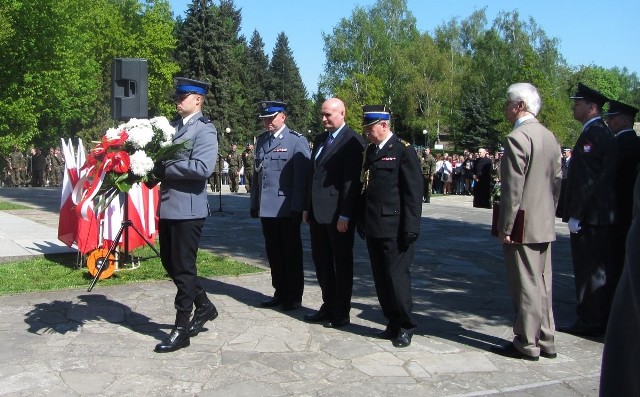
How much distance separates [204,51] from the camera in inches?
2381

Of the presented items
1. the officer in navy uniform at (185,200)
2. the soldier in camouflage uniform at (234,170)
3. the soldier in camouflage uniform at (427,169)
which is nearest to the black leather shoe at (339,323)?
the officer in navy uniform at (185,200)

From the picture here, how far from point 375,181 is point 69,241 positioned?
506cm

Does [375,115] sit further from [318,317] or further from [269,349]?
[269,349]

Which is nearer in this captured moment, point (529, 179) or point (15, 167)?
point (529, 179)

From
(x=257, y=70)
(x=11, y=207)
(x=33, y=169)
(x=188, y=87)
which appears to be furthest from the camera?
(x=257, y=70)

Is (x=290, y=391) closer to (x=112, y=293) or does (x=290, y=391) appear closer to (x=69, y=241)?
(x=112, y=293)

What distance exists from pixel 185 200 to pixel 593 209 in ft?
11.5

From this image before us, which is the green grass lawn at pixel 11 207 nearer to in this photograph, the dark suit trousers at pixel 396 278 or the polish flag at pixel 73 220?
the polish flag at pixel 73 220

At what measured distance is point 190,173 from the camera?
5.61m

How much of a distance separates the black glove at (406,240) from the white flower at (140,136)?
2135 millimetres

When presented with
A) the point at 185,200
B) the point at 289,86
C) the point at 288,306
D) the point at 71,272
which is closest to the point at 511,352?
the point at 288,306

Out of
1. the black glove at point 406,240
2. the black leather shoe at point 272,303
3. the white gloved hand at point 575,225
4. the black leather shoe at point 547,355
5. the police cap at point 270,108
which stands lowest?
the black leather shoe at point 547,355

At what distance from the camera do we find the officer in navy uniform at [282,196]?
7.05 metres

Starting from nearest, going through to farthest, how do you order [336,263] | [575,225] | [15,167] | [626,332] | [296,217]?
1. [626,332]
2. [575,225]
3. [336,263]
4. [296,217]
5. [15,167]
